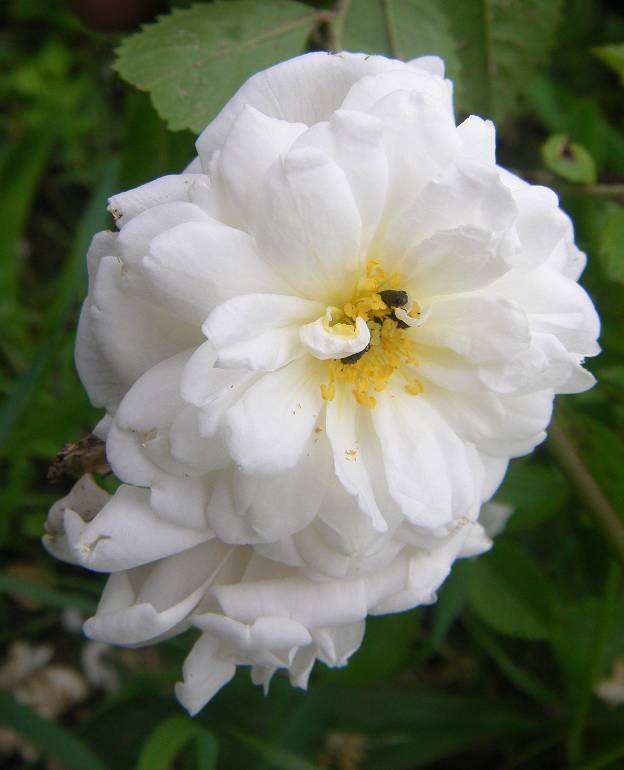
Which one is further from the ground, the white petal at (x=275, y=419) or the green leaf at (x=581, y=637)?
the white petal at (x=275, y=419)

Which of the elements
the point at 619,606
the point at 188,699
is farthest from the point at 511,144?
the point at 188,699

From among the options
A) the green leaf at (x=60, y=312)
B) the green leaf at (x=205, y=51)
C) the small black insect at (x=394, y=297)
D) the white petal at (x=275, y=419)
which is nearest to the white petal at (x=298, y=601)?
the white petal at (x=275, y=419)

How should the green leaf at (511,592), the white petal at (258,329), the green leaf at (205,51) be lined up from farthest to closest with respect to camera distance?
1. the green leaf at (511,592)
2. the green leaf at (205,51)
3. the white petal at (258,329)

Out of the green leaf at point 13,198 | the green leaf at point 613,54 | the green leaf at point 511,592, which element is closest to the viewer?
the green leaf at point 613,54

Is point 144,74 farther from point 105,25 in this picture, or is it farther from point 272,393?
point 272,393

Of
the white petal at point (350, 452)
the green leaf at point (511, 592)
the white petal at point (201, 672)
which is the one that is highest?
the white petal at point (350, 452)

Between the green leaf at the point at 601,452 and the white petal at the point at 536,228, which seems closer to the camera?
the white petal at the point at 536,228

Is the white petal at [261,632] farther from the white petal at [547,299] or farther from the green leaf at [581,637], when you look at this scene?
the green leaf at [581,637]
